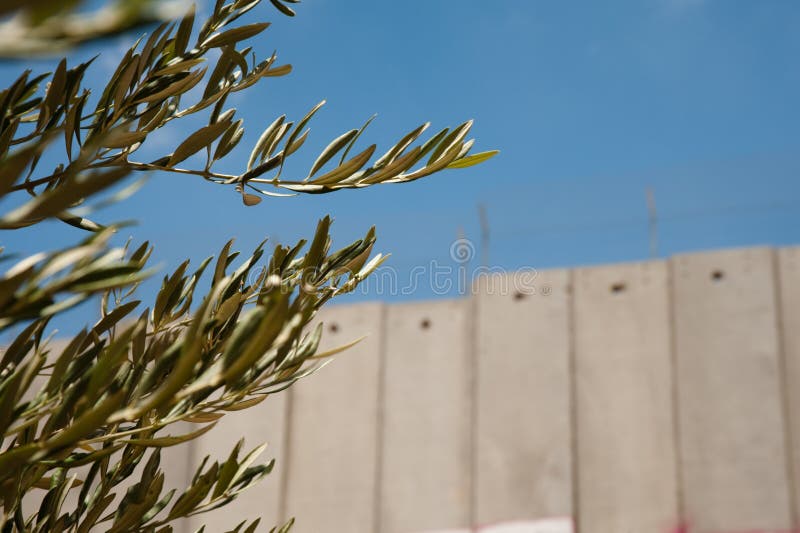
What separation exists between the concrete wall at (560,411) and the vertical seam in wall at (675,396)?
18mm

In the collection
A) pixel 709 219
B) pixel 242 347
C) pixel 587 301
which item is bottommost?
pixel 242 347

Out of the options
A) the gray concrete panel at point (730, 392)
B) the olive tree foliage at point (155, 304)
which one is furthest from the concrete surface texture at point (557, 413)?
the olive tree foliage at point (155, 304)

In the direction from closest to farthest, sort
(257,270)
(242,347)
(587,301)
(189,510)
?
(242,347) → (189,510) → (257,270) → (587,301)

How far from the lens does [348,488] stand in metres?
10.3

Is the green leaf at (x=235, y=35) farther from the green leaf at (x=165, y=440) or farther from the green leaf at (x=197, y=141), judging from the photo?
the green leaf at (x=165, y=440)

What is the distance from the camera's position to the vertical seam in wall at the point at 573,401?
9469mm

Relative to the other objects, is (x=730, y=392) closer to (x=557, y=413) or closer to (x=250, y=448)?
(x=557, y=413)

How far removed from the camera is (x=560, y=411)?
9734mm

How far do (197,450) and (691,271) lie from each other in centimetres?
503

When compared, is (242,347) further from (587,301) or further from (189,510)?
(587,301)

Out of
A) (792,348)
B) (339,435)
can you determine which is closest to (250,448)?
(339,435)

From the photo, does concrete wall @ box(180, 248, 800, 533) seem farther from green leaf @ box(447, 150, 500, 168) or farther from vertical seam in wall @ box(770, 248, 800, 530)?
green leaf @ box(447, 150, 500, 168)

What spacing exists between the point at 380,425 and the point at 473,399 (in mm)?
949

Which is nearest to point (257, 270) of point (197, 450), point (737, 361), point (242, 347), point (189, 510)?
point (189, 510)
